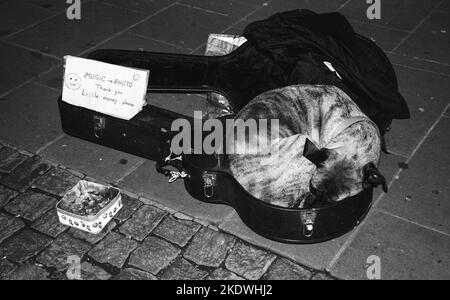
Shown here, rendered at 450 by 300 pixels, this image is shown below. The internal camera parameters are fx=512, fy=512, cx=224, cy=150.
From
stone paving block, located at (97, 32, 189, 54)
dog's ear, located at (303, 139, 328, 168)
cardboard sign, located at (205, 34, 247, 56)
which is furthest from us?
stone paving block, located at (97, 32, 189, 54)

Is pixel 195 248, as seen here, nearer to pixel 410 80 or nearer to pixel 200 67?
pixel 200 67

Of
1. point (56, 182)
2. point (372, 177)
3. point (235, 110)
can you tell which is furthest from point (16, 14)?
point (372, 177)

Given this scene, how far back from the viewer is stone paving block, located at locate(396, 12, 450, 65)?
15.4 feet

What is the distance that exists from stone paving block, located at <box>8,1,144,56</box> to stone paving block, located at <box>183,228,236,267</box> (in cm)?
257

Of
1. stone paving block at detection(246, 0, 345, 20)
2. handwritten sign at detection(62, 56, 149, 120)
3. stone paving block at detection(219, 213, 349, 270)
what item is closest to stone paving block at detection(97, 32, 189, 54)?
stone paving block at detection(246, 0, 345, 20)

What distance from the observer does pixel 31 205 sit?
3.29 m

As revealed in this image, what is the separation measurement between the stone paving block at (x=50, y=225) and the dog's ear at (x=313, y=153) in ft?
5.06

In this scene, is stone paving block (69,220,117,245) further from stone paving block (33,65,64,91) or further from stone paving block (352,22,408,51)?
stone paving block (352,22,408,51)

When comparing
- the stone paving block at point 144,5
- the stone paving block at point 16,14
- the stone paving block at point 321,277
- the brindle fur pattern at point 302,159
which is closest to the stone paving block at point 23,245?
the brindle fur pattern at point 302,159

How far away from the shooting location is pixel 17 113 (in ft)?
13.4

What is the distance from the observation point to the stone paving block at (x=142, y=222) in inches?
122

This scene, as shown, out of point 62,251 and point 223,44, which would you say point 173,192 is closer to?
point 62,251

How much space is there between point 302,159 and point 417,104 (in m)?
1.75

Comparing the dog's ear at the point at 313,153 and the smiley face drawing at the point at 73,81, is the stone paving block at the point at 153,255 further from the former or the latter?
the smiley face drawing at the point at 73,81
